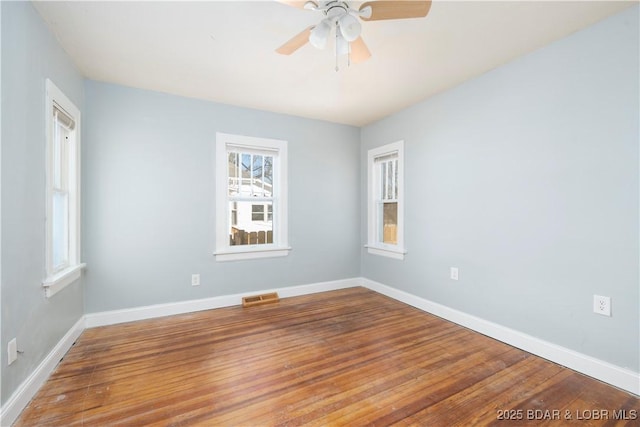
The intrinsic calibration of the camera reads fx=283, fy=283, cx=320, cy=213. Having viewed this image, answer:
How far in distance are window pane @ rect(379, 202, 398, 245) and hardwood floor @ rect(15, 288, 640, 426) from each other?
4.38ft

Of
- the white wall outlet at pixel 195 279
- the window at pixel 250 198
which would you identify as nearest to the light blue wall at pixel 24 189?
the white wall outlet at pixel 195 279

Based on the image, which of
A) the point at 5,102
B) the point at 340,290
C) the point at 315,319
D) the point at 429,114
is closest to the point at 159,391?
the point at 315,319

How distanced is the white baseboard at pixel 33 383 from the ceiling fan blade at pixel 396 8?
2881 mm

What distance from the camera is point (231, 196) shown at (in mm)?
3586

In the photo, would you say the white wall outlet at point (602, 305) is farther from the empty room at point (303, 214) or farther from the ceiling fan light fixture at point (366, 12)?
the ceiling fan light fixture at point (366, 12)

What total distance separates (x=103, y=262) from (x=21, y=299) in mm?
1306

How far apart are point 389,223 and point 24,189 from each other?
366 centimetres

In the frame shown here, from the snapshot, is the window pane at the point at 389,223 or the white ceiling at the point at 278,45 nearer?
the white ceiling at the point at 278,45

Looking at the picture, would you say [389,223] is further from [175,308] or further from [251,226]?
[175,308]

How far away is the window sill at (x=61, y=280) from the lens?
6.53 ft

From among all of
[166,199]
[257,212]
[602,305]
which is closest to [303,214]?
[257,212]

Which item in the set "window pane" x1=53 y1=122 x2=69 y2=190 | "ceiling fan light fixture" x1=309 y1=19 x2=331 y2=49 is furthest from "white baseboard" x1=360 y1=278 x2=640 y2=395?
"window pane" x1=53 y1=122 x2=69 y2=190

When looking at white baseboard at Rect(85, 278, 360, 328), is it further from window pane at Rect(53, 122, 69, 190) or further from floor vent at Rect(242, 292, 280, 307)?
window pane at Rect(53, 122, 69, 190)

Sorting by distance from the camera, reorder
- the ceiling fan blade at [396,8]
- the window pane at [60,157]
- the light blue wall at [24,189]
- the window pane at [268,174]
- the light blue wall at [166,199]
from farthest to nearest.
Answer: the window pane at [268,174] < the light blue wall at [166,199] < the window pane at [60,157] < the light blue wall at [24,189] < the ceiling fan blade at [396,8]
